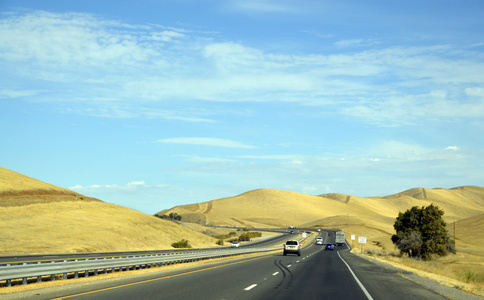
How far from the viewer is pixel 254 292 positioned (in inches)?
618

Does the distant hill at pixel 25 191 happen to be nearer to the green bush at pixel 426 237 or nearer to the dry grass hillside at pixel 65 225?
the dry grass hillside at pixel 65 225

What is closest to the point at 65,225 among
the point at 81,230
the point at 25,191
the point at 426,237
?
the point at 81,230

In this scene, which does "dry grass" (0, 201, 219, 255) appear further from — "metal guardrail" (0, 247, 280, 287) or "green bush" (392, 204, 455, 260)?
"green bush" (392, 204, 455, 260)

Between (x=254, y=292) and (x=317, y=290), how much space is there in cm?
247


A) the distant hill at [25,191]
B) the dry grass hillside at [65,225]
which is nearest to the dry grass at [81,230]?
the dry grass hillside at [65,225]

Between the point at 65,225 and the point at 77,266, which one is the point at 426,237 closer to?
the point at 65,225

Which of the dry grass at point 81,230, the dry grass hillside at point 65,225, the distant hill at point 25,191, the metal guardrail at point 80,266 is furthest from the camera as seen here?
the distant hill at point 25,191

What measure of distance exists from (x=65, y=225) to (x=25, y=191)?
34265 millimetres

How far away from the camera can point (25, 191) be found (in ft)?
330

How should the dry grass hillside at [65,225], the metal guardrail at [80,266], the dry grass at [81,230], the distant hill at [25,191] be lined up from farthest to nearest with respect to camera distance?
1. the distant hill at [25,191]
2. the dry grass hillside at [65,225]
3. the dry grass at [81,230]
4. the metal guardrail at [80,266]

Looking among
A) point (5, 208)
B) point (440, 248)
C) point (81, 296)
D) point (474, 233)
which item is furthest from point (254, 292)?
point (474, 233)

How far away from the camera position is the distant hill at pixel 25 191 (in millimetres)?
92750

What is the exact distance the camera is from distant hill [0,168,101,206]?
92.8 meters

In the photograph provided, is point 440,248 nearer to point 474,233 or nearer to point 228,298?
point 474,233
